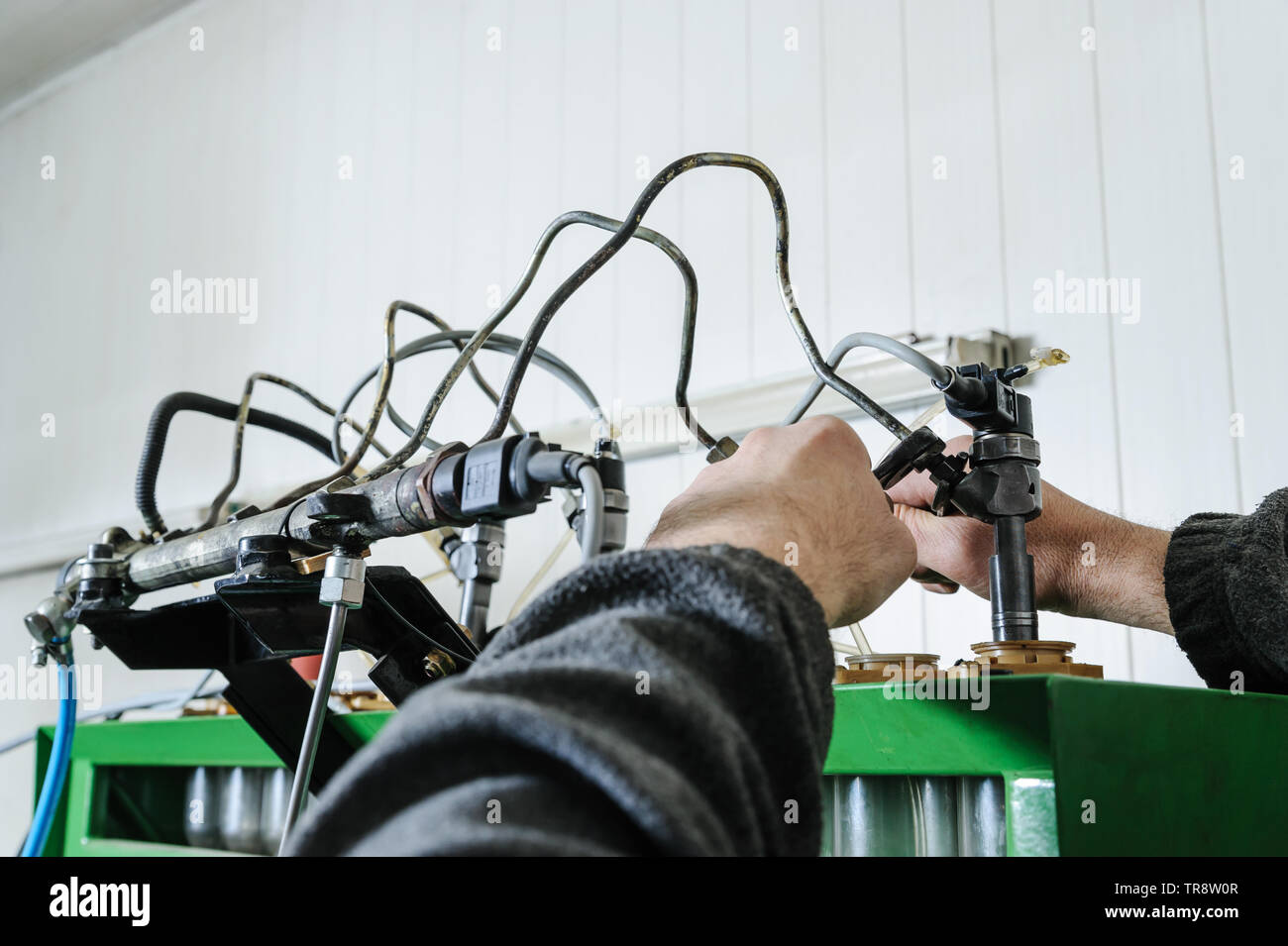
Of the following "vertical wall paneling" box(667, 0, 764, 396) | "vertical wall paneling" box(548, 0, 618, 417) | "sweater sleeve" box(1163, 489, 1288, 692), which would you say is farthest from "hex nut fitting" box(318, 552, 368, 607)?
"vertical wall paneling" box(548, 0, 618, 417)

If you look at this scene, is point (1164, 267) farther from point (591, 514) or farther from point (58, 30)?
point (58, 30)

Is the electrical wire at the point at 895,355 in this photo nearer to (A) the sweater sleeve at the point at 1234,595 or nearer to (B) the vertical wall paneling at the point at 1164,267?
(A) the sweater sleeve at the point at 1234,595

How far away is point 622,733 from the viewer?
31cm

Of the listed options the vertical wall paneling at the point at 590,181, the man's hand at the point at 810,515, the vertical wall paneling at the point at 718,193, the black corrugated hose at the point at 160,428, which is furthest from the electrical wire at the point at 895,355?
the vertical wall paneling at the point at 590,181

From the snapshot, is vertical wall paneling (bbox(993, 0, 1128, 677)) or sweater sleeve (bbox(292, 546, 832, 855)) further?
vertical wall paneling (bbox(993, 0, 1128, 677))

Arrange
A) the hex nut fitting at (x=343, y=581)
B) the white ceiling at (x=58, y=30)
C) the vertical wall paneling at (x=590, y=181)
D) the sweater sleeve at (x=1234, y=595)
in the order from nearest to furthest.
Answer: the hex nut fitting at (x=343, y=581)
the sweater sleeve at (x=1234, y=595)
the vertical wall paneling at (x=590, y=181)
the white ceiling at (x=58, y=30)

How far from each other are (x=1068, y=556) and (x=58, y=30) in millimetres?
3124

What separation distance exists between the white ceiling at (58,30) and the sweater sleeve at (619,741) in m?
2.97

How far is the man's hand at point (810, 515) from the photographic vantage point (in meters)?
0.50

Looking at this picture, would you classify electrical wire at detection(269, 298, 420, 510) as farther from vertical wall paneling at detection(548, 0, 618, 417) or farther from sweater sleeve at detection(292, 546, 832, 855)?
vertical wall paneling at detection(548, 0, 618, 417)

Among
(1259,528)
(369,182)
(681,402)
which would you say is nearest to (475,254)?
(369,182)

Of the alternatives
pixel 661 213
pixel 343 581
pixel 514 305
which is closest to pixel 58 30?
pixel 661 213

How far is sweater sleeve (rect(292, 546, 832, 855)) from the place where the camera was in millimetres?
289
